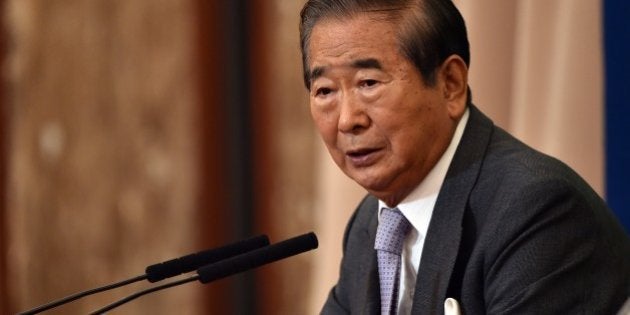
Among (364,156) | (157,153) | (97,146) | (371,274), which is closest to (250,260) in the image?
(364,156)

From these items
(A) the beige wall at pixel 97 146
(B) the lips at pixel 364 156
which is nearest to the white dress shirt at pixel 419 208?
(B) the lips at pixel 364 156

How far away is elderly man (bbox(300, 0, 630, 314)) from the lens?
1.78 metres

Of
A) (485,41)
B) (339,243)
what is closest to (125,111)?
(339,243)

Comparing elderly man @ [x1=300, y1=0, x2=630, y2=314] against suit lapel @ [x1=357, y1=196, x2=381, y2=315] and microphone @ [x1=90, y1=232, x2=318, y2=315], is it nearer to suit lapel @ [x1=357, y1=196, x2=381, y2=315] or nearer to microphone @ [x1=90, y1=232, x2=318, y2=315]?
suit lapel @ [x1=357, y1=196, x2=381, y2=315]

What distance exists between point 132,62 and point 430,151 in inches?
69.9

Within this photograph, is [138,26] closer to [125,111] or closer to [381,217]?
[125,111]

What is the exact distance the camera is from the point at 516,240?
1791mm

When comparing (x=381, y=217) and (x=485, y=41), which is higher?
(x=485, y=41)

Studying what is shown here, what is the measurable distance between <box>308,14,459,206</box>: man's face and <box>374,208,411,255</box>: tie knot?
0.07 meters

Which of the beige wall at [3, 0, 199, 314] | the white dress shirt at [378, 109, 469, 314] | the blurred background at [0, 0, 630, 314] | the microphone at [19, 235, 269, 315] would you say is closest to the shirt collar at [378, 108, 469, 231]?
the white dress shirt at [378, 109, 469, 314]

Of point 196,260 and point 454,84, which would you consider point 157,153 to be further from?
point 196,260

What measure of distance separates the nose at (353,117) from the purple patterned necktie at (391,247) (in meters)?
0.20

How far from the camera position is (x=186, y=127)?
3.45m

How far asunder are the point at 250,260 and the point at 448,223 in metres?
0.41
